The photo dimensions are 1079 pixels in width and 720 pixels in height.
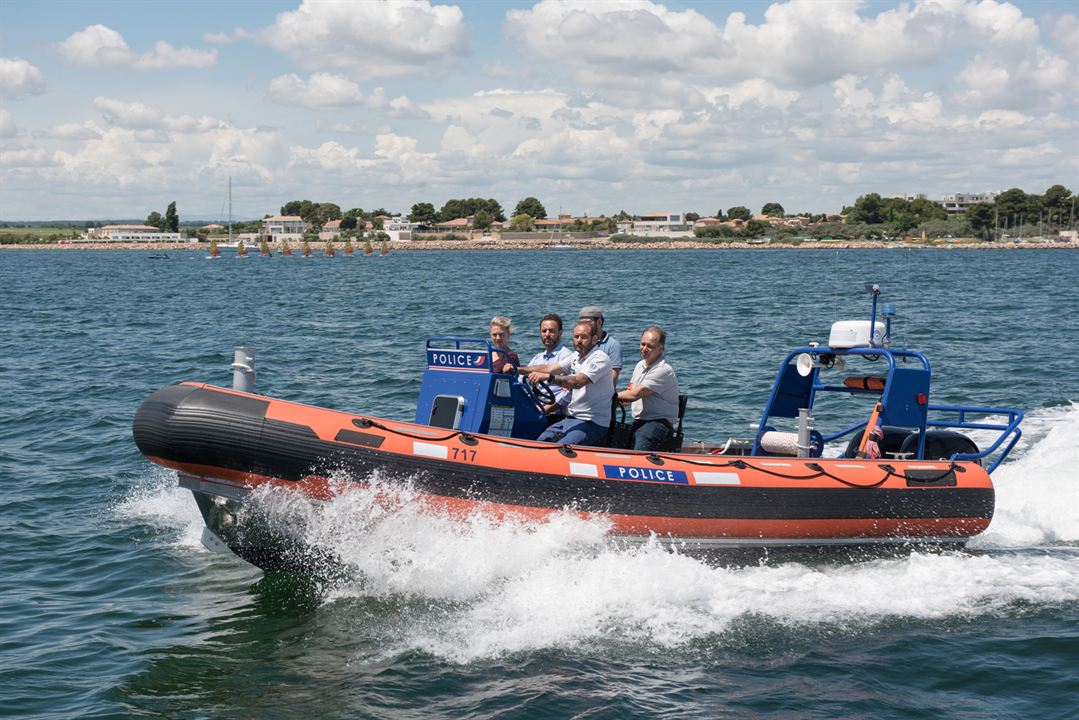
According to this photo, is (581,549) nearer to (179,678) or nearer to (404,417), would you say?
(179,678)

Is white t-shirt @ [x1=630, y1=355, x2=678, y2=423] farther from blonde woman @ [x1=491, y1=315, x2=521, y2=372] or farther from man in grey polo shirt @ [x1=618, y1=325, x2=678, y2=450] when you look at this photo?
blonde woman @ [x1=491, y1=315, x2=521, y2=372]

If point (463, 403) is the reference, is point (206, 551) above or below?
below

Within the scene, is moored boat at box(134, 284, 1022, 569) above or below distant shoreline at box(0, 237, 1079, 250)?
below

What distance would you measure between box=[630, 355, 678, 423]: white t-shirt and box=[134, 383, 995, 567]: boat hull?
27.2 inches

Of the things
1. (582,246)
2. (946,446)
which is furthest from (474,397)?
(582,246)

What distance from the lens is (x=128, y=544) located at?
29.2ft


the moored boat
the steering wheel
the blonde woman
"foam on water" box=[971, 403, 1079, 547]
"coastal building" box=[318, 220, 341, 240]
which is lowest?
"foam on water" box=[971, 403, 1079, 547]

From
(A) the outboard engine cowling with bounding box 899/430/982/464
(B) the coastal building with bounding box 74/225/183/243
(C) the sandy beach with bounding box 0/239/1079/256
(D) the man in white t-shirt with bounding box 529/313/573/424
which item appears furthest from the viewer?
(B) the coastal building with bounding box 74/225/183/243

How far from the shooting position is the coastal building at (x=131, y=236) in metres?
167

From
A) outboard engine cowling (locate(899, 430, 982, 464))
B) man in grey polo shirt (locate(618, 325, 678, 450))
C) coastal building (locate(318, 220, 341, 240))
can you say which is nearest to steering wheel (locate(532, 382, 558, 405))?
man in grey polo shirt (locate(618, 325, 678, 450))

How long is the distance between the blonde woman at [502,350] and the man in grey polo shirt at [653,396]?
91cm

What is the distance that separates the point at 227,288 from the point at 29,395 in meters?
33.0

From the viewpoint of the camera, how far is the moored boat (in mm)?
7426

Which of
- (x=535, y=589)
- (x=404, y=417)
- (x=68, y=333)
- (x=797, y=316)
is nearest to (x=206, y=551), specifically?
(x=535, y=589)
